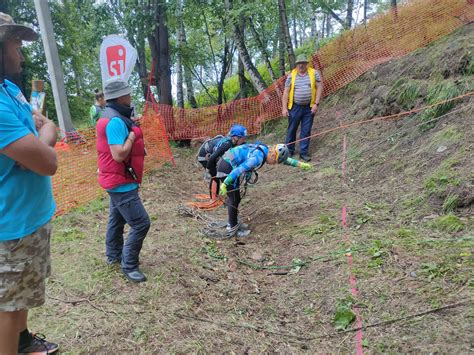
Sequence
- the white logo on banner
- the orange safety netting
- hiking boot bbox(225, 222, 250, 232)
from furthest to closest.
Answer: the orange safety netting
the white logo on banner
hiking boot bbox(225, 222, 250, 232)

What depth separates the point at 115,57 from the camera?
5.54 metres

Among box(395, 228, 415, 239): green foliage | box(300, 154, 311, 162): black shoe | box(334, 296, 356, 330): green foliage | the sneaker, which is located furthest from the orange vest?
the sneaker

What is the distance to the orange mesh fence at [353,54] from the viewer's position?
7.89m

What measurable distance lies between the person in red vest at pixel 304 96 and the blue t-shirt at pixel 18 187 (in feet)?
17.4

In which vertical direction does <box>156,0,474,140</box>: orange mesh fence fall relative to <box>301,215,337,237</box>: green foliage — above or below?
above

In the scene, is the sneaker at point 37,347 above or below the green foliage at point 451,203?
below

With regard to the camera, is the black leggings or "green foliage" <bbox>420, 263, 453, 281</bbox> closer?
"green foliage" <bbox>420, 263, 453, 281</bbox>

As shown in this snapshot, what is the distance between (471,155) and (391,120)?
7.46ft

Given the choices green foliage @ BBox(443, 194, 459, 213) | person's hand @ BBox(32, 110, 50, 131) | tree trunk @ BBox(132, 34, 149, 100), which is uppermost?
tree trunk @ BBox(132, 34, 149, 100)

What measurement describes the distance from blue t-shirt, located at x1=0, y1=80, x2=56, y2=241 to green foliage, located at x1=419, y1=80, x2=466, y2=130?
16.1 ft

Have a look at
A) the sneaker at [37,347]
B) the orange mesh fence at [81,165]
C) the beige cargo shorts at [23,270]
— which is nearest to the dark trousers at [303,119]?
the orange mesh fence at [81,165]

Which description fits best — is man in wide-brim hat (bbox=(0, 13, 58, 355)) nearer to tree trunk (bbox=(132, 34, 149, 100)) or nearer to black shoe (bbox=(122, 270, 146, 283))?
black shoe (bbox=(122, 270, 146, 283))

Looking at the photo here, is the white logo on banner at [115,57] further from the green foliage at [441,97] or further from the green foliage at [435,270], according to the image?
the green foliage at [435,270]

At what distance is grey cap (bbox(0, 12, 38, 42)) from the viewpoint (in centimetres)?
180
